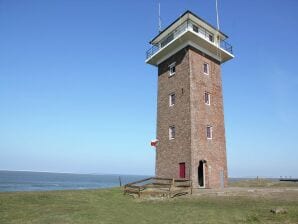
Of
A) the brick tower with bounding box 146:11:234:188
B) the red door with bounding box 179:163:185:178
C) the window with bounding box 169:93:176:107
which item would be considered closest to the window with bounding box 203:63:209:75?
the brick tower with bounding box 146:11:234:188

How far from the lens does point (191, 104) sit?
2602cm

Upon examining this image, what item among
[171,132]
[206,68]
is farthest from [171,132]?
[206,68]

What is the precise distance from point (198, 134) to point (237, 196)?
315 inches

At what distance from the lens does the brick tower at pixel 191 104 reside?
25.8 meters

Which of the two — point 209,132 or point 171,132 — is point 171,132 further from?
point 209,132

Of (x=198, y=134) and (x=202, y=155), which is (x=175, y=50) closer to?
(x=198, y=134)

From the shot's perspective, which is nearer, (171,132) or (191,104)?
(191,104)

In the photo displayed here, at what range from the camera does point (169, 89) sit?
29359 mm

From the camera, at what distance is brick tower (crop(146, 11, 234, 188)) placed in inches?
1017

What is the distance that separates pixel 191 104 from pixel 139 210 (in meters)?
12.9

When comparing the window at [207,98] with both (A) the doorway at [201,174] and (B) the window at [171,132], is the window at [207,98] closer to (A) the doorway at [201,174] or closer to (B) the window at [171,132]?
(B) the window at [171,132]

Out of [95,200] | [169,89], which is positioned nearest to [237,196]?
[95,200]

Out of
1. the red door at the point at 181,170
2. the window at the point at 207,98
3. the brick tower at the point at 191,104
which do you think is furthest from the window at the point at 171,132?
the window at the point at 207,98

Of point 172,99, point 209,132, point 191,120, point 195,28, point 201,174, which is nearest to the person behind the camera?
point 191,120
